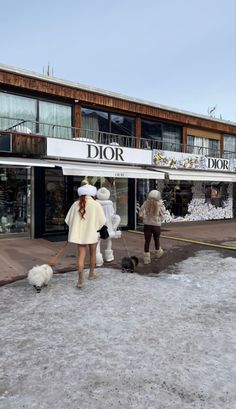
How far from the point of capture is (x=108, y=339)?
393 centimetres

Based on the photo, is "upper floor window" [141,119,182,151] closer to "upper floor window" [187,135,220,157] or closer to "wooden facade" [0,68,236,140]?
"wooden facade" [0,68,236,140]

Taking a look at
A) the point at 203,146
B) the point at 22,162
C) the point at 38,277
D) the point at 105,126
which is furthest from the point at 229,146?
the point at 38,277

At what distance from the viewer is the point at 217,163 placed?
1814 centimetres

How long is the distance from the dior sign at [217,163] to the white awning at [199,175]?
32 centimetres

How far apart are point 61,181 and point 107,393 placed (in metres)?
10.4

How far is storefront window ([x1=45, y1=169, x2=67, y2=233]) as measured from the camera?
12469 millimetres

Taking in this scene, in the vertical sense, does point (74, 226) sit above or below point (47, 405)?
above

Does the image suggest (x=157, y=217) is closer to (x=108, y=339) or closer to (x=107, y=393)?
(x=108, y=339)

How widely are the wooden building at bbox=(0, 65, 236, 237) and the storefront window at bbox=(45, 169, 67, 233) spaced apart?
4 centimetres

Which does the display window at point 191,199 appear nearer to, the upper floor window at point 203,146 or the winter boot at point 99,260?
the upper floor window at point 203,146

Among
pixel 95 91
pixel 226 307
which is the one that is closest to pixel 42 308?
pixel 226 307

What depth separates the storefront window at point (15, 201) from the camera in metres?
11.5

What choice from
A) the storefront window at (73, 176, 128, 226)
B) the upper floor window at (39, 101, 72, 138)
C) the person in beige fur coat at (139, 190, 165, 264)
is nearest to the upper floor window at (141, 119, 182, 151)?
the storefront window at (73, 176, 128, 226)

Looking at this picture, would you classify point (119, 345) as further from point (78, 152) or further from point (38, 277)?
point (78, 152)
